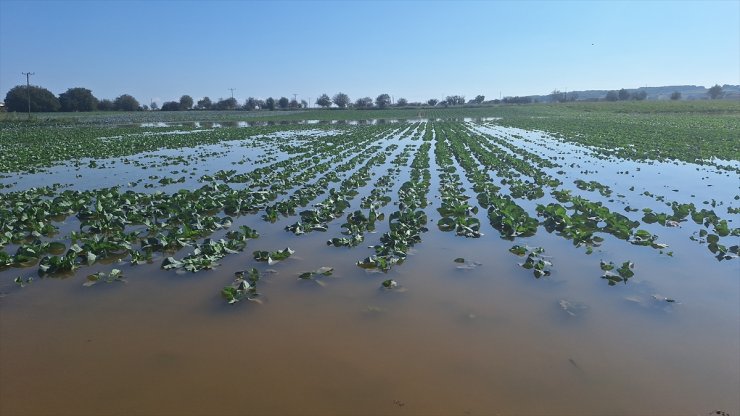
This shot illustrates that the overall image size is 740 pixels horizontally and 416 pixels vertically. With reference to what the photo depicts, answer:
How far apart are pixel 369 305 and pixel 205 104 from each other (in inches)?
5675

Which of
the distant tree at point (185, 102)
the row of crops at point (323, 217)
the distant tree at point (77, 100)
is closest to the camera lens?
the row of crops at point (323, 217)

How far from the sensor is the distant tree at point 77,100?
98375 mm

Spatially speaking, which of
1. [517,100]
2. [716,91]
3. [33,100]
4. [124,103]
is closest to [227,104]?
[124,103]

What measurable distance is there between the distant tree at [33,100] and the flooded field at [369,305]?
94.7m

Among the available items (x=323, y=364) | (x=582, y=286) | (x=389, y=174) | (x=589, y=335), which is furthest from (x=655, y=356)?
(x=389, y=174)

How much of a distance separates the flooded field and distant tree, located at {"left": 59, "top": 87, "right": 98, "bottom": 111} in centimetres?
10238

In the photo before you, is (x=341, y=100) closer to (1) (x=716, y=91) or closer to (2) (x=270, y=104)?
(2) (x=270, y=104)

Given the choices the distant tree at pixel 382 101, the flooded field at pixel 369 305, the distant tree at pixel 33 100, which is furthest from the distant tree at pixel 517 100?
the flooded field at pixel 369 305

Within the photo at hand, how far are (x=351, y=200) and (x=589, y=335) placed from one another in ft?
25.6

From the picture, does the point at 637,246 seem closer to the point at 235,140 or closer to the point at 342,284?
the point at 342,284

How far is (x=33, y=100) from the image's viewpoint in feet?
292

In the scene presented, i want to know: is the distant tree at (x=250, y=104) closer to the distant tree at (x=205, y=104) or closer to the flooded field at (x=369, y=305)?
the distant tree at (x=205, y=104)

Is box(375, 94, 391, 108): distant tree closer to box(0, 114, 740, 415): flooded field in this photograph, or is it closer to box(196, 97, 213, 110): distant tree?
box(196, 97, 213, 110): distant tree

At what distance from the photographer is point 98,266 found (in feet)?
24.0
